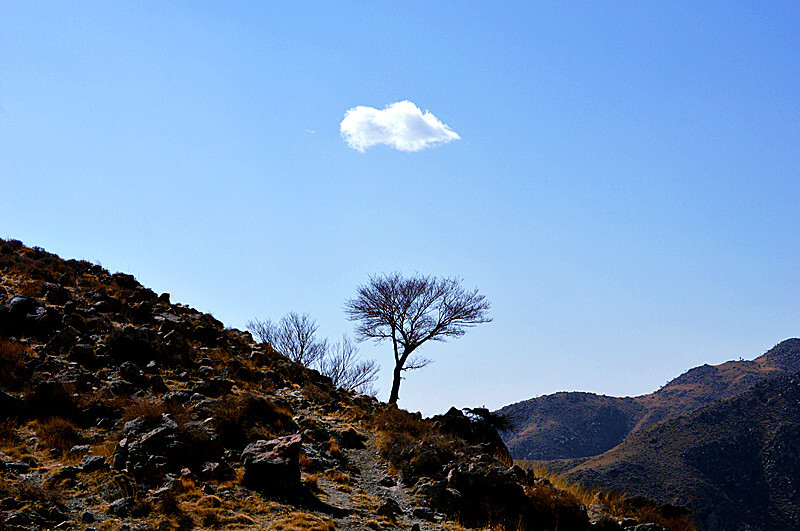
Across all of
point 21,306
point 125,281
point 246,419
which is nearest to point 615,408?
point 125,281

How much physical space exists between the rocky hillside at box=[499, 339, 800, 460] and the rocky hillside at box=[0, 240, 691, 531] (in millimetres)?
106796

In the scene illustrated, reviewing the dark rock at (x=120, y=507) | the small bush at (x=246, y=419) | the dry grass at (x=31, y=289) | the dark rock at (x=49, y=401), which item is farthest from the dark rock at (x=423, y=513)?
the dry grass at (x=31, y=289)

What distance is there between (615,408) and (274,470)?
14739 centimetres

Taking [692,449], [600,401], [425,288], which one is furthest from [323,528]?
[600,401]

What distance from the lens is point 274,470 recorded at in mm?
11500

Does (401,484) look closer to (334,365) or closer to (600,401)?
(334,365)

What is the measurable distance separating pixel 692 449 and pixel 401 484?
84724 mm

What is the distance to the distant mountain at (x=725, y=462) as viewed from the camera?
2746 inches

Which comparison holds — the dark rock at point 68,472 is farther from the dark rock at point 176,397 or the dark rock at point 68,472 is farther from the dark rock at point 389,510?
the dark rock at point 389,510

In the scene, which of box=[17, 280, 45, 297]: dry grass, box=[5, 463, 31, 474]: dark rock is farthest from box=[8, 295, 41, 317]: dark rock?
box=[5, 463, 31, 474]: dark rock

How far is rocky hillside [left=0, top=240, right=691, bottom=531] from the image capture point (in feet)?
32.6

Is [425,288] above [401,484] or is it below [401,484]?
above

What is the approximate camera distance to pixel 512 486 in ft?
43.2

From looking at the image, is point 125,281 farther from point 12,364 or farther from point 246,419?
point 246,419
